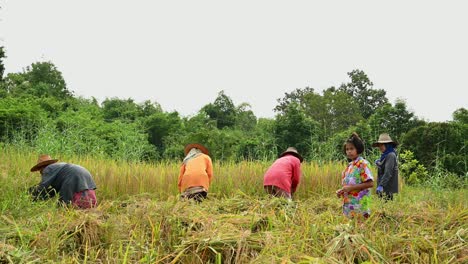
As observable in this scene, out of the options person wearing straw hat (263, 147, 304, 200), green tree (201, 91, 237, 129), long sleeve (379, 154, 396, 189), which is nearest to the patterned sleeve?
person wearing straw hat (263, 147, 304, 200)

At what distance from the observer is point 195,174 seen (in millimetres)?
5320

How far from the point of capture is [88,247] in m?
2.37

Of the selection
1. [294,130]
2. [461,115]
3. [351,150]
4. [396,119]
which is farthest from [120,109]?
[351,150]

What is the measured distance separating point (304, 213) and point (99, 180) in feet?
14.3

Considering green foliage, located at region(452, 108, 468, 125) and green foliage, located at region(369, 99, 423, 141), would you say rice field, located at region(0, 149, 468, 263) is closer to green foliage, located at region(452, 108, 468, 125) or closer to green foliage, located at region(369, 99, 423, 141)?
green foliage, located at region(369, 99, 423, 141)

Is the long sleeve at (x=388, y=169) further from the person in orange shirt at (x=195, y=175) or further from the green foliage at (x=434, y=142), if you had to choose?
the green foliage at (x=434, y=142)

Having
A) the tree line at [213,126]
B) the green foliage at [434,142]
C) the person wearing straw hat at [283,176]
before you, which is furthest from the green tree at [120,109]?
the person wearing straw hat at [283,176]

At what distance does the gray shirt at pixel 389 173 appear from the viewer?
541 centimetres

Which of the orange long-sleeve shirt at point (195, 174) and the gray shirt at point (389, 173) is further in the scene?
the gray shirt at point (389, 173)

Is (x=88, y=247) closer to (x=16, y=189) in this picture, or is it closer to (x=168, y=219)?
(x=168, y=219)

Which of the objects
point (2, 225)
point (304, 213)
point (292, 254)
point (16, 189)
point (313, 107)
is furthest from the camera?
point (313, 107)

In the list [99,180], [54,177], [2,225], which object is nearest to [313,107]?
[99,180]

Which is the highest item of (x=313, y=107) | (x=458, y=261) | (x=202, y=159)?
(x=313, y=107)

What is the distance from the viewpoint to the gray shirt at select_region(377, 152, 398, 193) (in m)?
5.41
